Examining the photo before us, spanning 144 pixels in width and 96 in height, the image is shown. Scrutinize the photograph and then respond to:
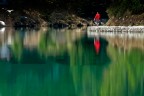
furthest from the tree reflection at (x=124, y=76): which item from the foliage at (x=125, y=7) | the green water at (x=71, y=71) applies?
the foliage at (x=125, y=7)

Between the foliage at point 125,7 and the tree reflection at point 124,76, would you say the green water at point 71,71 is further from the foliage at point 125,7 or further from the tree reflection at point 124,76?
the foliage at point 125,7

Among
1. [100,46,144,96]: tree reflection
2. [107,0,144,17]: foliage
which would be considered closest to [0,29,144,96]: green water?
[100,46,144,96]: tree reflection

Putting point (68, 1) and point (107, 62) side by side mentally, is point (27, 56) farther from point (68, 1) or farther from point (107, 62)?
point (68, 1)

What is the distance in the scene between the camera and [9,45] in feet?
85.7

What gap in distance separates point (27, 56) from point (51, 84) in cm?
758

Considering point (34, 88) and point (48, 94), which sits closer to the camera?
point (48, 94)

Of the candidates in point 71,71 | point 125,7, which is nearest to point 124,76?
point 71,71

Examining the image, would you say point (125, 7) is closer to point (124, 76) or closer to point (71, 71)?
point (71, 71)

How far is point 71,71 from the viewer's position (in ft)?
55.0

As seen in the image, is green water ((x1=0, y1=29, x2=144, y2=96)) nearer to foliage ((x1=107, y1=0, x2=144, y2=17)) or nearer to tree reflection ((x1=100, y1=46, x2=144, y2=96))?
tree reflection ((x1=100, y1=46, x2=144, y2=96))

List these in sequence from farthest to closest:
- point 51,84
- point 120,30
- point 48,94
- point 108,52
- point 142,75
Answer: point 120,30
point 108,52
point 142,75
point 51,84
point 48,94

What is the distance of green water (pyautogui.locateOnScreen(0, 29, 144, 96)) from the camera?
41.6 ft

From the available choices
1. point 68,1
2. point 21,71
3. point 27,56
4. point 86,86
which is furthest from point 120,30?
point 86,86

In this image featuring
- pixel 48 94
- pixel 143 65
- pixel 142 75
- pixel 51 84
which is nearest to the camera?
pixel 48 94
